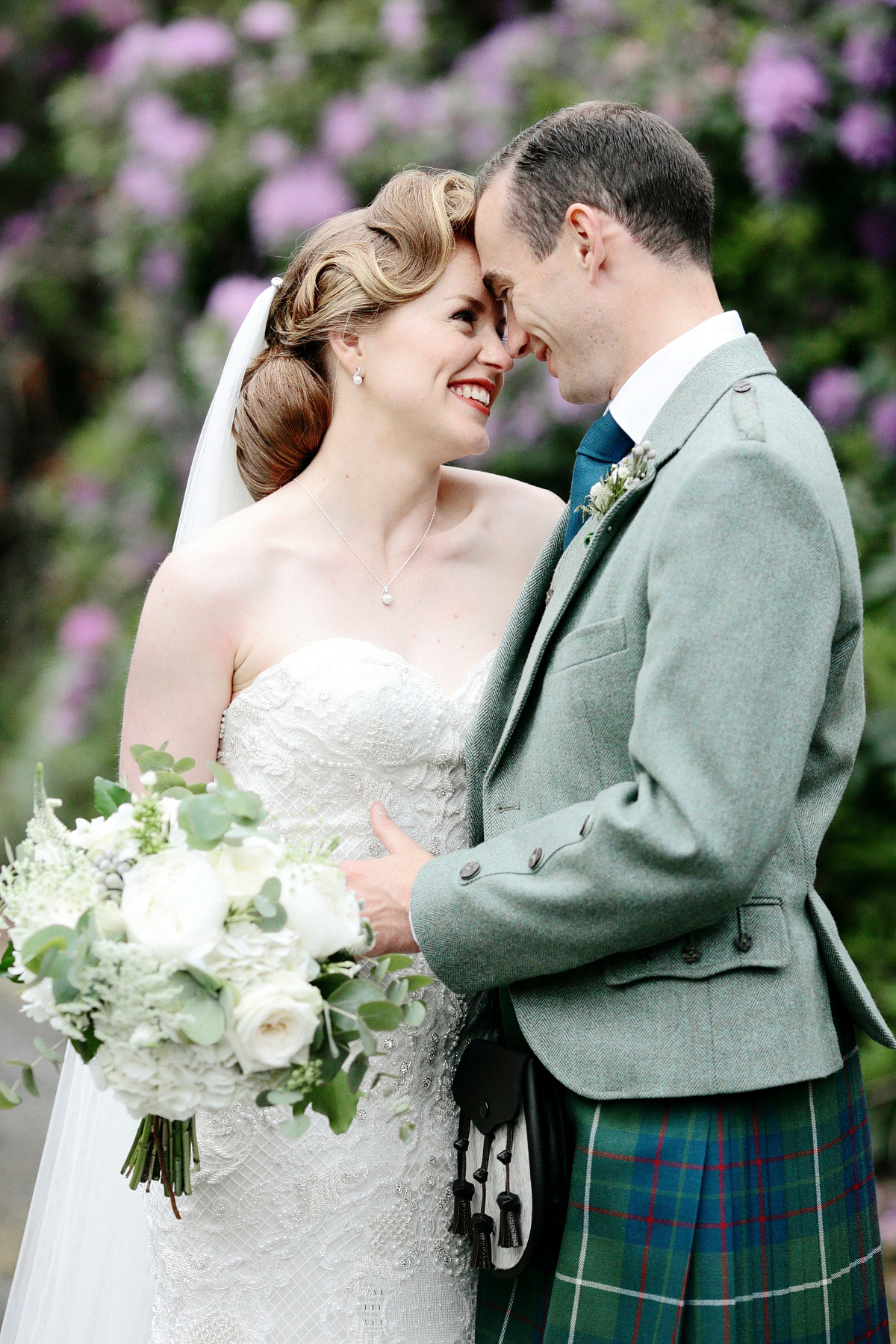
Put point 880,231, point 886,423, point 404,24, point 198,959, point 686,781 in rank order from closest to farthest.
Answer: point 198,959, point 686,781, point 886,423, point 880,231, point 404,24

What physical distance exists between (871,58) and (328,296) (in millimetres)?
2011

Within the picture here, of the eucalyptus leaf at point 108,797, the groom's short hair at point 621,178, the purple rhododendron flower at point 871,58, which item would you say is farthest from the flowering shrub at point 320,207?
the eucalyptus leaf at point 108,797

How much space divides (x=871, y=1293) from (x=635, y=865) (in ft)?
2.97

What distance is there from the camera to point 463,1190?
198 cm

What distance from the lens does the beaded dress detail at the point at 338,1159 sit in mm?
2104

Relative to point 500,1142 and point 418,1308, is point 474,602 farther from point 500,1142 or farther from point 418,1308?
point 418,1308

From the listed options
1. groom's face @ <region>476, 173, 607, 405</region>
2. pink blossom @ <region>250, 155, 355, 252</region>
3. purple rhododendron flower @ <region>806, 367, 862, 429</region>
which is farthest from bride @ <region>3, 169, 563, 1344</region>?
pink blossom @ <region>250, 155, 355, 252</region>

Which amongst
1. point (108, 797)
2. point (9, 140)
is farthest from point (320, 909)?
point (9, 140)

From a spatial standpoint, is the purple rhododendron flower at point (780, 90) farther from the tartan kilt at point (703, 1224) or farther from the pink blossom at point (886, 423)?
the tartan kilt at point (703, 1224)

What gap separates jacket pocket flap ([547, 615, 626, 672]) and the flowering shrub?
6.37 ft

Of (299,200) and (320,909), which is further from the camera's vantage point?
(299,200)

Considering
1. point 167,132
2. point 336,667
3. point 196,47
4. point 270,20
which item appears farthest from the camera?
point 167,132

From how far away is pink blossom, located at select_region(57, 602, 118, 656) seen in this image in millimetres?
4938

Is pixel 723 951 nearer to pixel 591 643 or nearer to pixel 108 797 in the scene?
pixel 591 643
